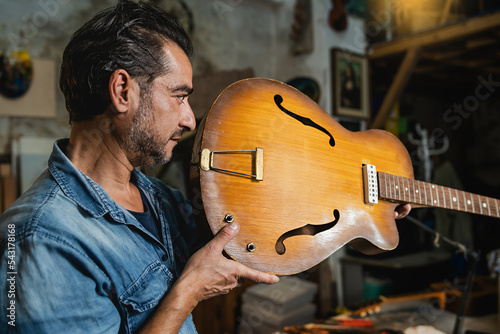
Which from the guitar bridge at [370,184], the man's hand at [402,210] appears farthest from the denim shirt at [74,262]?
the man's hand at [402,210]

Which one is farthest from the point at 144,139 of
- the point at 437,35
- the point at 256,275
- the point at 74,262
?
the point at 437,35

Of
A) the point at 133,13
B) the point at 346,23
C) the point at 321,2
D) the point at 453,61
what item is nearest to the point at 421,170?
the point at 453,61

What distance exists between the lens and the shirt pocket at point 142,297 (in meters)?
0.93

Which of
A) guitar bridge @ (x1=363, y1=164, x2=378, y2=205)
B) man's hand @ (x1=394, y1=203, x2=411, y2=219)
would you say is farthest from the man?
man's hand @ (x1=394, y1=203, x2=411, y2=219)

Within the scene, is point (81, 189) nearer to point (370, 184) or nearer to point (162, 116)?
point (162, 116)

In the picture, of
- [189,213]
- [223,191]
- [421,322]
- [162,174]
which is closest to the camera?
[223,191]

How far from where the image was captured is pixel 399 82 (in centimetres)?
380

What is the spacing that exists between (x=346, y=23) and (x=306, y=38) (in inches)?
18.2

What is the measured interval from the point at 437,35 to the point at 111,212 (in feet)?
11.8

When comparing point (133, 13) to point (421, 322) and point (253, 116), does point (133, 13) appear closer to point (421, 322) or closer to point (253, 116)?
point (253, 116)

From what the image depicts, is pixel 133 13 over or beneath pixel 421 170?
over

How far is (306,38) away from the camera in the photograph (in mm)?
3891

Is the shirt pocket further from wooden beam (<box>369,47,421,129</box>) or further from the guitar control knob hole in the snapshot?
wooden beam (<box>369,47,421,129</box>)

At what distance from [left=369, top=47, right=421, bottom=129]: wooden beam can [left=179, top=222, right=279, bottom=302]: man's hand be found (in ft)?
11.2
